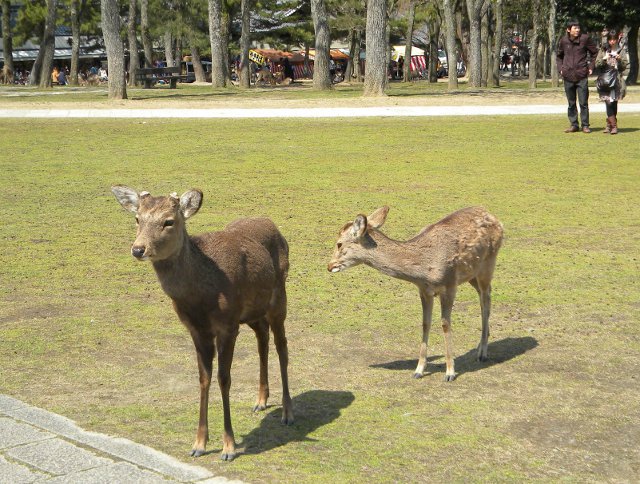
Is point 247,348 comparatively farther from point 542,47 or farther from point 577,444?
point 542,47

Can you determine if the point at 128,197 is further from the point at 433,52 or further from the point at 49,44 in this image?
the point at 433,52

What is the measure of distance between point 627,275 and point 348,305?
3.42m

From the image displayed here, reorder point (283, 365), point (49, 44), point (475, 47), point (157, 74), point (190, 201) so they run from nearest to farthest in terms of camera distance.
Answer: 1. point (190, 201)
2. point (283, 365)
3. point (475, 47)
4. point (157, 74)
5. point (49, 44)

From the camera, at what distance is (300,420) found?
7848mm

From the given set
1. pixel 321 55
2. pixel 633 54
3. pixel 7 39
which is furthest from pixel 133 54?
pixel 633 54

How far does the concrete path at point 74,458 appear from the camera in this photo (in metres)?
6.61

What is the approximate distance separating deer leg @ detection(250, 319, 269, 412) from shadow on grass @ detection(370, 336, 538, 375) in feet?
4.68

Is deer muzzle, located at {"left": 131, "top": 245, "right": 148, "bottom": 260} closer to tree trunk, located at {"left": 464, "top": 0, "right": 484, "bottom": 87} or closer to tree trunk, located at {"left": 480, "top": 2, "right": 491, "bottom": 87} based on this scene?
tree trunk, located at {"left": 464, "top": 0, "right": 484, "bottom": 87}

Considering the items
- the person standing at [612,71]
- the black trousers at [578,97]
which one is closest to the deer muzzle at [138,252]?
the black trousers at [578,97]

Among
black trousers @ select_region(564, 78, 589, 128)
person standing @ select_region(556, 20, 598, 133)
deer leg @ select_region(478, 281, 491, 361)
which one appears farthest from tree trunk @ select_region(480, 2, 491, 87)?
deer leg @ select_region(478, 281, 491, 361)

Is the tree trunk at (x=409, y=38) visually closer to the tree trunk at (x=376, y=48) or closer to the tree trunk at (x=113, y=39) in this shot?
the tree trunk at (x=376, y=48)

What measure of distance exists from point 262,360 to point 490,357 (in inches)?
95.1

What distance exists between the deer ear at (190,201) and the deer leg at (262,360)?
3.96 feet

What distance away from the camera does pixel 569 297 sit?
1141cm
